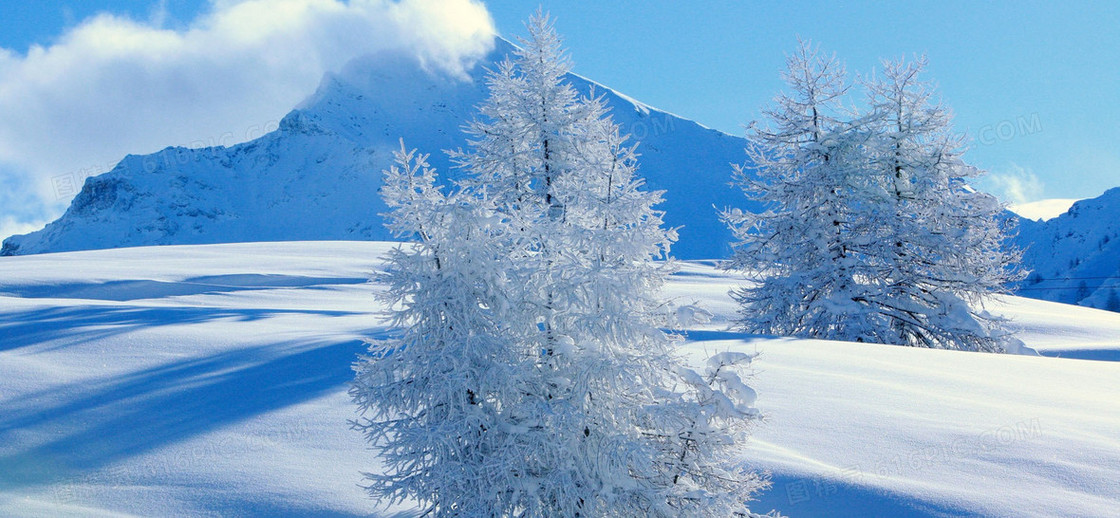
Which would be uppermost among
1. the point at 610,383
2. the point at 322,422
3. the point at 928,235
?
the point at 928,235

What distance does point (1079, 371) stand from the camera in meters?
8.94

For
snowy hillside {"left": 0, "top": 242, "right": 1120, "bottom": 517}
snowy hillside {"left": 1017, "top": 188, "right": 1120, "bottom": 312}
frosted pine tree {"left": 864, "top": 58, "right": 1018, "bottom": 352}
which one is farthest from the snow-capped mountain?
snowy hillside {"left": 0, "top": 242, "right": 1120, "bottom": 517}

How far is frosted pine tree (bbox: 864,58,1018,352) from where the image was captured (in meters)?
12.7

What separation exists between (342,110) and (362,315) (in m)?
191

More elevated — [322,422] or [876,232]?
[876,232]

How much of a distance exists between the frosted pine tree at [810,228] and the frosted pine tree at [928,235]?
0.47m

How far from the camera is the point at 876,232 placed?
12.8 metres

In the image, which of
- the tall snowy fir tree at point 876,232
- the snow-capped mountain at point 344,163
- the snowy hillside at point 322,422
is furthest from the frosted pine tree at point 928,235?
the snow-capped mountain at point 344,163

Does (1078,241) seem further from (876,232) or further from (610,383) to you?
(610,383)

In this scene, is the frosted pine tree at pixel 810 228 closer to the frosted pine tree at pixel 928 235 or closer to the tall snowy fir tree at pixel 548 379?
the frosted pine tree at pixel 928 235

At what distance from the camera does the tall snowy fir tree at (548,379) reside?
12.6 feet

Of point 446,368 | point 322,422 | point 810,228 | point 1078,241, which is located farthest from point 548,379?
point 1078,241

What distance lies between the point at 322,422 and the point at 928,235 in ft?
37.2

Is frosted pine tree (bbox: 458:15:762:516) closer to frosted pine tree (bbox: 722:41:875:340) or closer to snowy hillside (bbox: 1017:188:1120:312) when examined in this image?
frosted pine tree (bbox: 722:41:875:340)
